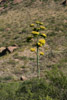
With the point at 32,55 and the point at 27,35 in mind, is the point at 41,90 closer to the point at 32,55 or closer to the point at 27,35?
the point at 32,55

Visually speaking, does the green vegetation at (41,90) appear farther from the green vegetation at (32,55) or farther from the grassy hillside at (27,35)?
the grassy hillside at (27,35)

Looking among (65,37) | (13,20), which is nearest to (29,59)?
(65,37)

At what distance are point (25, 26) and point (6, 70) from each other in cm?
791

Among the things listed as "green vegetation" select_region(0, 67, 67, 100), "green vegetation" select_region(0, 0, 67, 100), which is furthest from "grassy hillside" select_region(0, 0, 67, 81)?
"green vegetation" select_region(0, 67, 67, 100)

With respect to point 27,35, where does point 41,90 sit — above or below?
above

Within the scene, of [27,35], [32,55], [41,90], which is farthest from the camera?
[27,35]

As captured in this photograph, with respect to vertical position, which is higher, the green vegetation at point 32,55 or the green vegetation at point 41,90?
the green vegetation at point 41,90

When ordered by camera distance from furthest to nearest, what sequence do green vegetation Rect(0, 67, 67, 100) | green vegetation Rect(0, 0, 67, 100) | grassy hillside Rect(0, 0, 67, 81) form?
1. grassy hillside Rect(0, 0, 67, 81)
2. green vegetation Rect(0, 0, 67, 100)
3. green vegetation Rect(0, 67, 67, 100)

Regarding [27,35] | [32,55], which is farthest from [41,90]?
Result: [27,35]

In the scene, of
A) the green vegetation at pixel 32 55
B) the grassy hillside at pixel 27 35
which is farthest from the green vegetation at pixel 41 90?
the grassy hillside at pixel 27 35

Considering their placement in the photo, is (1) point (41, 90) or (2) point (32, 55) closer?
(1) point (41, 90)

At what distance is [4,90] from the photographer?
495 centimetres

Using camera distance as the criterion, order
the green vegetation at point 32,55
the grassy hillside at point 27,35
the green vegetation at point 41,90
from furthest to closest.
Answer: the grassy hillside at point 27,35 < the green vegetation at point 32,55 < the green vegetation at point 41,90

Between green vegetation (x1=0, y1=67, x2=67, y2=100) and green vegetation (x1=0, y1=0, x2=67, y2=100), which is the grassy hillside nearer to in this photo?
green vegetation (x1=0, y1=0, x2=67, y2=100)
